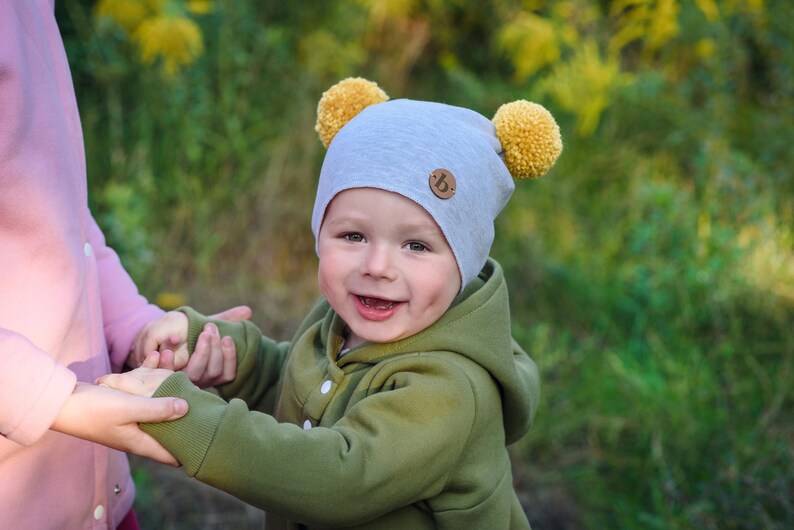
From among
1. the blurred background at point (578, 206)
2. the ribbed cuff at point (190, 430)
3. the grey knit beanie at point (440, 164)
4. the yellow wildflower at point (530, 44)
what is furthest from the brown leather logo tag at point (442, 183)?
the yellow wildflower at point (530, 44)

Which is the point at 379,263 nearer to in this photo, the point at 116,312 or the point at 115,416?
the point at 115,416

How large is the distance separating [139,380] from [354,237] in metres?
0.51

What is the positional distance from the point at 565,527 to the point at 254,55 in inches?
124

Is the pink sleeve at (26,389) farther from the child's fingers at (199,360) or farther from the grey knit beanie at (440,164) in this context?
the grey knit beanie at (440,164)

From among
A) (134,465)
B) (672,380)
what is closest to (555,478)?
(672,380)

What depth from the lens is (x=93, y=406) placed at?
59.1 inches

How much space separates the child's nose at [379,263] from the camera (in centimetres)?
174

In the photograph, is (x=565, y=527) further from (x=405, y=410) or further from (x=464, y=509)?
(x=405, y=410)

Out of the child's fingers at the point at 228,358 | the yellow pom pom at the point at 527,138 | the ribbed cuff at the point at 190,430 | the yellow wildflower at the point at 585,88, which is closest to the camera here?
the ribbed cuff at the point at 190,430

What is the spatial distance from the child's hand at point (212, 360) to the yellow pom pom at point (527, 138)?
30.3 inches

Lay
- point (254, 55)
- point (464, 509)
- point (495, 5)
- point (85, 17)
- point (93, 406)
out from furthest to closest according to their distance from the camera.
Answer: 1. point (495, 5)
2. point (254, 55)
3. point (85, 17)
4. point (464, 509)
5. point (93, 406)

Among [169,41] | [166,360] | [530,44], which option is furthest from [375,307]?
[530,44]

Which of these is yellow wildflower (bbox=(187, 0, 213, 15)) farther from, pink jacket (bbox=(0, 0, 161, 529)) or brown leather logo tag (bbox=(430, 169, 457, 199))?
brown leather logo tag (bbox=(430, 169, 457, 199))

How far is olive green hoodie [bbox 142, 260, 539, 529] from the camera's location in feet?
5.16
